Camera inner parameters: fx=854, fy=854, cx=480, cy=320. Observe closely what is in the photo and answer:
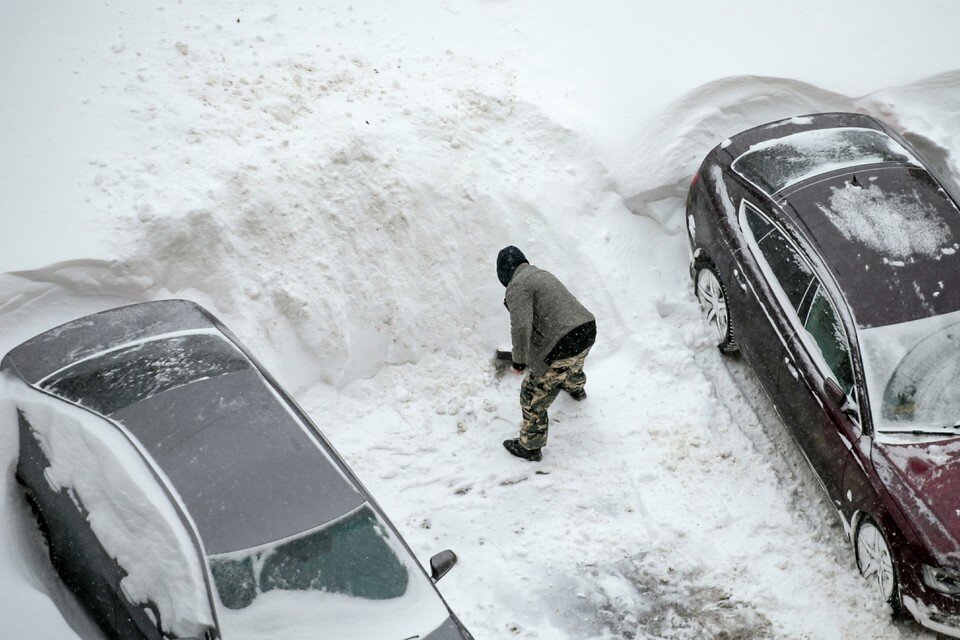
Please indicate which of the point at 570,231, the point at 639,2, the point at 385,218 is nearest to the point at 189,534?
the point at 385,218

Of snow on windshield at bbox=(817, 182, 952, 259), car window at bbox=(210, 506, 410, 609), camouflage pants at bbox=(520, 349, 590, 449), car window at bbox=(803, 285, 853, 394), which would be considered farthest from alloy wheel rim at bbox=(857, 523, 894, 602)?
car window at bbox=(210, 506, 410, 609)

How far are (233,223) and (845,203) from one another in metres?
4.62

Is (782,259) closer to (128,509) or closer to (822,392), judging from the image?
(822,392)

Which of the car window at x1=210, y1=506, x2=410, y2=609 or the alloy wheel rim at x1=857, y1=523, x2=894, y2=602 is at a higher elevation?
the car window at x1=210, y1=506, x2=410, y2=609

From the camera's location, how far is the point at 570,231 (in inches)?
296

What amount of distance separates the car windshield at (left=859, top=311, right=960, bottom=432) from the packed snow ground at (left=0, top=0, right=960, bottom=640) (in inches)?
42.3

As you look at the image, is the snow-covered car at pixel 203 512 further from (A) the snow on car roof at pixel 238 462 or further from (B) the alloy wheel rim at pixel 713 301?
(B) the alloy wheel rim at pixel 713 301

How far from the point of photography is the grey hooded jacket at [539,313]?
6023 millimetres

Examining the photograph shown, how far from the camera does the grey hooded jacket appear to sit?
6.02m

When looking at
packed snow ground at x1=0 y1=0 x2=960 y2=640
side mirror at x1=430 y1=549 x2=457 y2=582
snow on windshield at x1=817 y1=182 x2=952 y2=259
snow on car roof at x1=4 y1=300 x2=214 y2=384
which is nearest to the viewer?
side mirror at x1=430 y1=549 x2=457 y2=582

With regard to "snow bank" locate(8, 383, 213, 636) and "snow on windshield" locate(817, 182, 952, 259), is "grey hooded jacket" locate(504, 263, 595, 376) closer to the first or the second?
"snow on windshield" locate(817, 182, 952, 259)

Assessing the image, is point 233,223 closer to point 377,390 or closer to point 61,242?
point 61,242

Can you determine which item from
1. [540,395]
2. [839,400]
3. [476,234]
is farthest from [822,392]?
[476,234]

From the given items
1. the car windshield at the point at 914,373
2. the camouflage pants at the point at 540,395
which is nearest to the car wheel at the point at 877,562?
the car windshield at the point at 914,373
